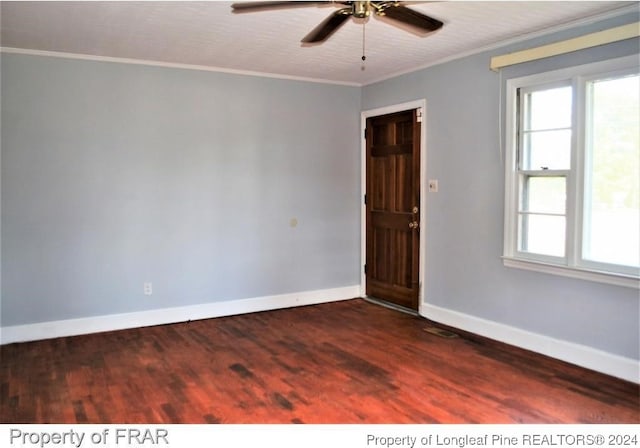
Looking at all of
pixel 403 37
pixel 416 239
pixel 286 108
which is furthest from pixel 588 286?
pixel 286 108

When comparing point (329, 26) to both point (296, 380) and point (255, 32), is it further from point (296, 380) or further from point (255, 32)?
point (296, 380)

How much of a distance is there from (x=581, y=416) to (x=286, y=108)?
395 centimetres

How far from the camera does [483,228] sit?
443 cm

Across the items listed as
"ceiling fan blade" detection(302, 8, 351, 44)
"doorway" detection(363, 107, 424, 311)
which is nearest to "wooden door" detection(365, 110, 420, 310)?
"doorway" detection(363, 107, 424, 311)

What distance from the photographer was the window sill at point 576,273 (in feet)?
11.0

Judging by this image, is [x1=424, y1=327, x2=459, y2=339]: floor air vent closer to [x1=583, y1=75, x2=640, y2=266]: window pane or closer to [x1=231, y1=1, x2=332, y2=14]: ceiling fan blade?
[x1=583, y1=75, x2=640, y2=266]: window pane

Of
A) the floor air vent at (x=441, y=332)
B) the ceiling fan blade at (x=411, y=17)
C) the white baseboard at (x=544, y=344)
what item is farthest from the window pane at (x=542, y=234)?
the ceiling fan blade at (x=411, y=17)

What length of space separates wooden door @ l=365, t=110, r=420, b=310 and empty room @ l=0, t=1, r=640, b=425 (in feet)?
0.10

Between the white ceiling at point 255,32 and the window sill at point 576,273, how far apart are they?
1778 mm

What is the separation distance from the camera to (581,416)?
291cm

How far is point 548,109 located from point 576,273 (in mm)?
1272

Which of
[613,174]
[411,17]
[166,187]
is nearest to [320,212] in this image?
[166,187]

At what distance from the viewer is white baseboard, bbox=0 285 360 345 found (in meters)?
4.36

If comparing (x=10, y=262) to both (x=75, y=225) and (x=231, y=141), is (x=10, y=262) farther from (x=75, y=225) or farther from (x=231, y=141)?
(x=231, y=141)
